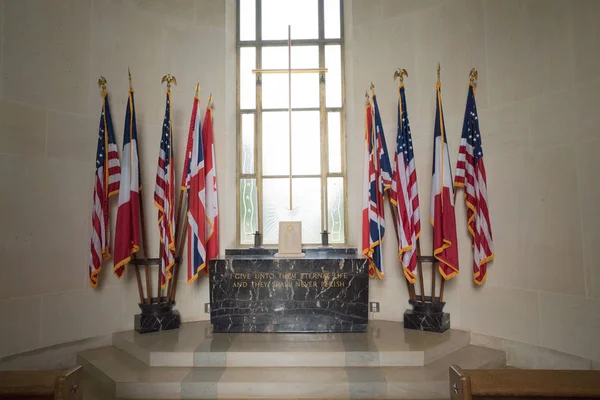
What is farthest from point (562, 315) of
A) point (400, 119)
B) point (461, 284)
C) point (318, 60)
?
point (318, 60)

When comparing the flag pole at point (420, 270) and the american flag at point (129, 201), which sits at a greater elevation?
the american flag at point (129, 201)

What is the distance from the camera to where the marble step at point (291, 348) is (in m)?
3.64

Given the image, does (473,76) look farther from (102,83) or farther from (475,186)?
(102,83)

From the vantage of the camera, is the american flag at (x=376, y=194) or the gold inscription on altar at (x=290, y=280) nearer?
the gold inscription on altar at (x=290, y=280)

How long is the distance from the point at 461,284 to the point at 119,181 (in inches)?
154

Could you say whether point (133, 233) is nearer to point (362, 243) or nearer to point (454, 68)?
point (362, 243)

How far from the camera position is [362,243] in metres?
4.69

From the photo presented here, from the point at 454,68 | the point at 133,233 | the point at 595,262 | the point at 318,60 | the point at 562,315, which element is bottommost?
the point at 562,315

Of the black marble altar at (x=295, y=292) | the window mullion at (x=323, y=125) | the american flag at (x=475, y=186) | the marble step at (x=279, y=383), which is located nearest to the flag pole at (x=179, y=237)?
the black marble altar at (x=295, y=292)

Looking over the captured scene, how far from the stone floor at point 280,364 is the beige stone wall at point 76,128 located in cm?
59

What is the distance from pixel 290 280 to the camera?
4215 mm

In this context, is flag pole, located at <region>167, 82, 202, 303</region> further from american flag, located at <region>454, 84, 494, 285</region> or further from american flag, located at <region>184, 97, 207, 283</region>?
american flag, located at <region>454, 84, 494, 285</region>

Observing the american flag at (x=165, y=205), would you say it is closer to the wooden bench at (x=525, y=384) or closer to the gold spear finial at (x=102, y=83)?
the gold spear finial at (x=102, y=83)

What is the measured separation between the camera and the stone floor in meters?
Result: 3.28
